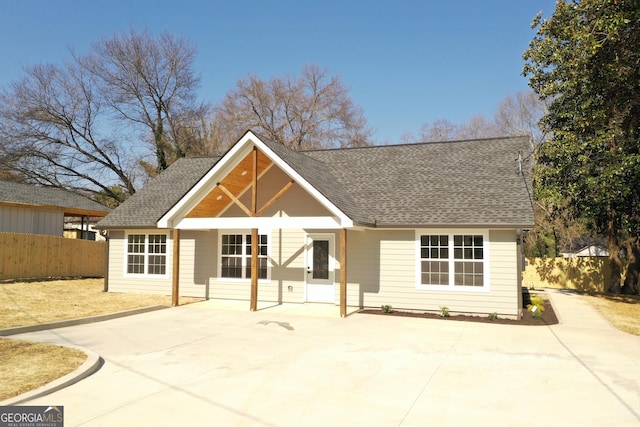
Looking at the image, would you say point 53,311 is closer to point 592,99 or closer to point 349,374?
point 349,374

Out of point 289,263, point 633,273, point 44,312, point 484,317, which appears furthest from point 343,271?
point 633,273

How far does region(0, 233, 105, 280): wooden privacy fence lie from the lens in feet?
63.0

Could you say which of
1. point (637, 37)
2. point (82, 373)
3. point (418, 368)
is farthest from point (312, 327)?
point (637, 37)

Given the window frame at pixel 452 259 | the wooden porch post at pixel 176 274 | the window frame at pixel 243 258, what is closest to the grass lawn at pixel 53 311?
the wooden porch post at pixel 176 274

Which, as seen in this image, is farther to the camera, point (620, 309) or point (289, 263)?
point (620, 309)

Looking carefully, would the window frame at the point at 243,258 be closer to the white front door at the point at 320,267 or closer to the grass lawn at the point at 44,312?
the grass lawn at the point at 44,312

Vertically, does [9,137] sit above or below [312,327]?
above

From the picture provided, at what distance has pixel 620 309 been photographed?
16.7m

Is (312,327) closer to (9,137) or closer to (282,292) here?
(282,292)

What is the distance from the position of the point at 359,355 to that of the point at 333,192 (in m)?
6.44

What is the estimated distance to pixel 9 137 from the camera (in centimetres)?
3416

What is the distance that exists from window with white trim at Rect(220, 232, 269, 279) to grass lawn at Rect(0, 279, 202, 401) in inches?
59.2

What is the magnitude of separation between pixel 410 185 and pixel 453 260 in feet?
11.6

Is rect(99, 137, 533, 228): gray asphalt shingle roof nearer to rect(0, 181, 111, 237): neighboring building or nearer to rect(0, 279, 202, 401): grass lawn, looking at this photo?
rect(0, 279, 202, 401): grass lawn
